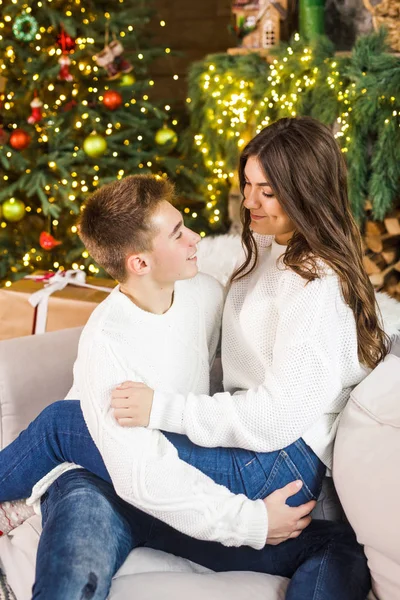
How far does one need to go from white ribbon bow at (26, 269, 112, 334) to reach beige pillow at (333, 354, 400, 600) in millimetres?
1265

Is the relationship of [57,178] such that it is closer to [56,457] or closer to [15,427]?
[15,427]

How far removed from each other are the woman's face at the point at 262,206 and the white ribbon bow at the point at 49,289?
3.35ft

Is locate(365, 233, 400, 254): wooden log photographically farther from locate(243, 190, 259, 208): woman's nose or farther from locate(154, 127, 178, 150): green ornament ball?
locate(243, 190, 259, 208): woman's nose

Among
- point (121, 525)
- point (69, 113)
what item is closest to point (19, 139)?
point (69, 113)

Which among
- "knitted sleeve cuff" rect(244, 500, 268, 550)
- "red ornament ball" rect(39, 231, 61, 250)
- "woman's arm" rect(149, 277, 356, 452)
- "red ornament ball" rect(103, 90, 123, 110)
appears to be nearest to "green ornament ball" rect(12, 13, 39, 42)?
"red ornament ball" rect(103, 90, 123, 110)

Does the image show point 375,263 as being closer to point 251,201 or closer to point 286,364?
point 251,201

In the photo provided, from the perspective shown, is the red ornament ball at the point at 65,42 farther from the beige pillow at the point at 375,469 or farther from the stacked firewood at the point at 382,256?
the beige pillow at the point at 375,469

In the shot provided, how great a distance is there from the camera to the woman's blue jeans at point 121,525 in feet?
4.53

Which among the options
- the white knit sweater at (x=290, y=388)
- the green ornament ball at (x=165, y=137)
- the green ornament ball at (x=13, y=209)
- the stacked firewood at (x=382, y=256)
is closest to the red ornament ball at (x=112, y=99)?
the green ornament ball at (x=165, y=137)

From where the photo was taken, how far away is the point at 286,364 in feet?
A: 4.82

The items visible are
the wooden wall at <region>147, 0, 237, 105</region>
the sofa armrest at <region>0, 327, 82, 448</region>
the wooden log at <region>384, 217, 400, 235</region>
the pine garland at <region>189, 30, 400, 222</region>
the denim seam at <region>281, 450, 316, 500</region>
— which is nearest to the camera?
the denim seam at <region>281, 450, 316, 500</region>

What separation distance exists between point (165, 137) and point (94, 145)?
39cm

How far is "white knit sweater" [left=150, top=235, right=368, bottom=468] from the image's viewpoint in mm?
1471

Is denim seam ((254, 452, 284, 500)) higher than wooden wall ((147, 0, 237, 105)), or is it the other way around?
wooden wall ((147, 0, 237, 105))
